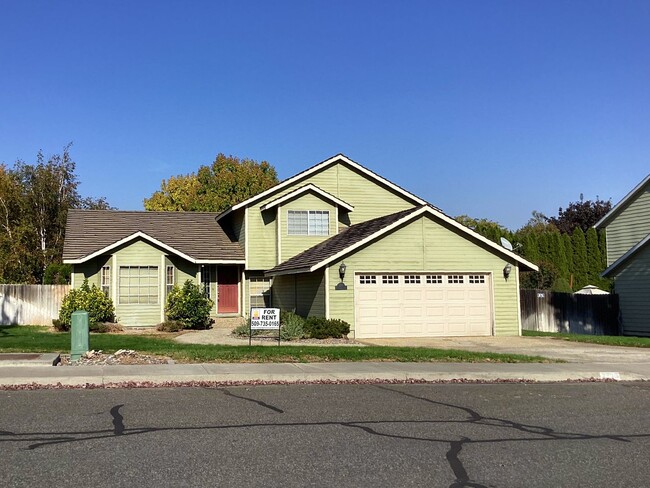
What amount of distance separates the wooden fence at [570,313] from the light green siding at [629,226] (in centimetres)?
476

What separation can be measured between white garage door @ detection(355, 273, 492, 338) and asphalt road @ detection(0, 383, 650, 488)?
1098cm

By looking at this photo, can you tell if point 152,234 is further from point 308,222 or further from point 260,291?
point 308,222

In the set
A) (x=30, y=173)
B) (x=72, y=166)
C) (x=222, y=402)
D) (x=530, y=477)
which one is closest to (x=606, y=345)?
(x=222, y=402)

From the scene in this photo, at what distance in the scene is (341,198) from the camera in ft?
103

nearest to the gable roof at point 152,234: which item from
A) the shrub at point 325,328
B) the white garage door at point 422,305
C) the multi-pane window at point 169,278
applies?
the multi-pane window at point 169,278

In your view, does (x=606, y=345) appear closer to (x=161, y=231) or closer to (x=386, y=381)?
(x=386, y=381)

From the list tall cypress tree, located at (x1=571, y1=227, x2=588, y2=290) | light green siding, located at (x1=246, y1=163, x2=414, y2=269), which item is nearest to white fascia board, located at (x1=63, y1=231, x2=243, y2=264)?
light green siding, located at (x1=246, y1=163, x2=414, y2=269)

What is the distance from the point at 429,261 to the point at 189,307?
9712 mm

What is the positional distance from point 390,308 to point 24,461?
57.2 feet

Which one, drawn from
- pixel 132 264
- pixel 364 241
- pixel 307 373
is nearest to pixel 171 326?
pixel 132 264

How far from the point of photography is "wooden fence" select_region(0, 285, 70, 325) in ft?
92.5

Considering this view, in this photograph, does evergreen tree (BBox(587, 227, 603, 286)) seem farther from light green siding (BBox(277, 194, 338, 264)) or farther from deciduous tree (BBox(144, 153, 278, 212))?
deciduous tree (BBox(144, 153, 278, 212))

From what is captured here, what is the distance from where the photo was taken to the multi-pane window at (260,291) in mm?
30703

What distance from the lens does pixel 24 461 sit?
678cm
